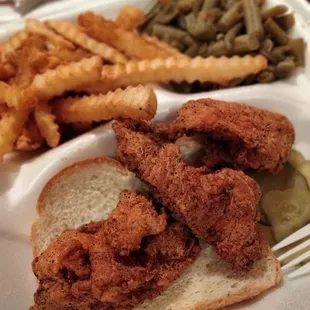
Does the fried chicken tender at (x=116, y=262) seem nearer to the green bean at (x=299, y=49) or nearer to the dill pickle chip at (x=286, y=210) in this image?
the dill pickle chip at (x=286, y=210)

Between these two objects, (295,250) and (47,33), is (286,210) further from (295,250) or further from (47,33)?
(47,33)

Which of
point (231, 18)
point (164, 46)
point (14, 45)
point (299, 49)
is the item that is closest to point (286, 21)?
point (299, 49)

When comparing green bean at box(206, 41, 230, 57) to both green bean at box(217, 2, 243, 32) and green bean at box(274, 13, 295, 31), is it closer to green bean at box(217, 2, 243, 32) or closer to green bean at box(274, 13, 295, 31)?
green bean at box(217, 2, 243, 32)

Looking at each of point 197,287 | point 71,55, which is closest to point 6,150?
point 71,55

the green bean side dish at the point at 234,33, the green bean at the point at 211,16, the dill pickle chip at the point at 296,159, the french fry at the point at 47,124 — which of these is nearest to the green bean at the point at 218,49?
the green bean side dish at the point at 234,33

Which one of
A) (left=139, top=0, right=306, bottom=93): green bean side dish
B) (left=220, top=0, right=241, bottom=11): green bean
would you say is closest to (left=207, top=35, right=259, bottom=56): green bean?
(left=139, top=0, right=306, bottom=93): green bean side dish

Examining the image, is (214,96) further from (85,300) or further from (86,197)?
(85,300)
